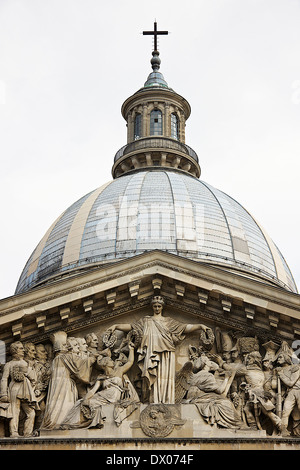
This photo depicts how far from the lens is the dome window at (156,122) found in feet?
171

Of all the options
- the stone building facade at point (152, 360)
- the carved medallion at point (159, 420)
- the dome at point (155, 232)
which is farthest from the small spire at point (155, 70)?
the carved medallion at point (159, 420)

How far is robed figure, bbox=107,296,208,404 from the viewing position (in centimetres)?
2083

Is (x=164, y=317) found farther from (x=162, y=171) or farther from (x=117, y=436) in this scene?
(x=162, y=171)

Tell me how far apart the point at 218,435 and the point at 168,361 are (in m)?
2.21

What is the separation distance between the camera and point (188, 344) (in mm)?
21938

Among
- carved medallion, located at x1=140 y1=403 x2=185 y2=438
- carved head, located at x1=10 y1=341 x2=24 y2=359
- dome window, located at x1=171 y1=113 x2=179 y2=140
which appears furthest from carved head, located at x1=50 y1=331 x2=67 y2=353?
dome window, located at x1=171 y1=113 x2=179 y2=140

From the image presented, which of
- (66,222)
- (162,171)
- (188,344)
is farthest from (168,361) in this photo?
(162,171)

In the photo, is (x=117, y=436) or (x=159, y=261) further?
(x=159, y=261)

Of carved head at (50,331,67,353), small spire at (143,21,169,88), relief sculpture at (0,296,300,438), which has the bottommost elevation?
relief sculpture at (0,296,300,438)

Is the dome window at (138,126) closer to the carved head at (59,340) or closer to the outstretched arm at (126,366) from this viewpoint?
the carved head at (59,340)

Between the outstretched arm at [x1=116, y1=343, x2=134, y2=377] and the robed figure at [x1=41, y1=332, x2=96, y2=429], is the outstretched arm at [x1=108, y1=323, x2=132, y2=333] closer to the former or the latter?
the outstretched arm at [x1=116, y1=343, x2=134, y2=377]

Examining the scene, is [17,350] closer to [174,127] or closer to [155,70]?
[174,127]

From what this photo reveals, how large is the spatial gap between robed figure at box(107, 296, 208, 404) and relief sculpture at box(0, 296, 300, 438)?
0.02 metres
